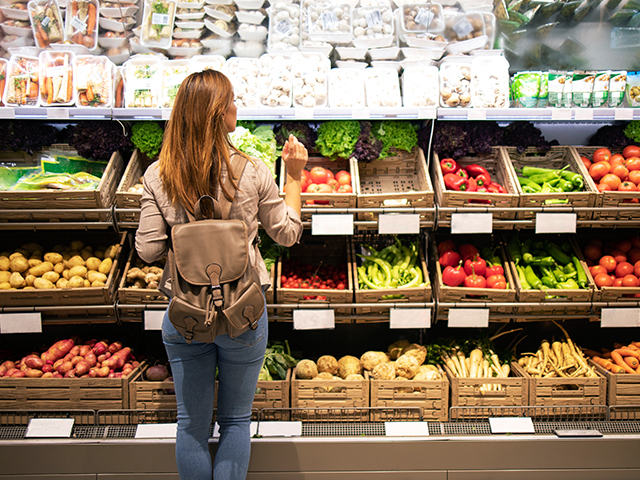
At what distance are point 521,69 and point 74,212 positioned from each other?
293cm

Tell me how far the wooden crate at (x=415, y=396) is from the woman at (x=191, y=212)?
928mm

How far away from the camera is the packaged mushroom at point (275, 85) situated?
2.77 meters

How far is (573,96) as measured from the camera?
282 centimetres

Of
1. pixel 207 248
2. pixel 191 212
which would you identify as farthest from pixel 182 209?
pixel 207 248

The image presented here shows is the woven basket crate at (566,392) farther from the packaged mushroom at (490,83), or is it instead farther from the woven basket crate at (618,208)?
the packaged mushroom at (490,83)

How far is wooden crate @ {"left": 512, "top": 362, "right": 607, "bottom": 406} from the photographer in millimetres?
2600

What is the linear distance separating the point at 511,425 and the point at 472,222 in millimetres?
1133

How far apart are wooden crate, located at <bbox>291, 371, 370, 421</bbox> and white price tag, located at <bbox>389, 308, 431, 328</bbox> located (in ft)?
1.25

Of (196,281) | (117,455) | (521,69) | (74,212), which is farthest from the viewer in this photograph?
(521,69)

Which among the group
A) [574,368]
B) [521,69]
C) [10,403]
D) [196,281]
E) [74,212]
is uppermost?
[521,69]

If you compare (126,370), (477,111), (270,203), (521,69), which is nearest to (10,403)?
(126,370)

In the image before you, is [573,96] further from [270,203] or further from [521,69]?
[270,203]

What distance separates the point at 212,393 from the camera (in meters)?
1.84

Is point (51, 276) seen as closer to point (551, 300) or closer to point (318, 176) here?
point (318, 176)
